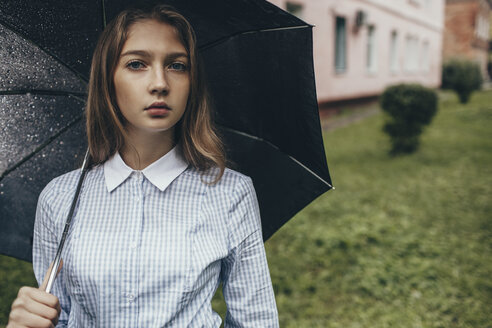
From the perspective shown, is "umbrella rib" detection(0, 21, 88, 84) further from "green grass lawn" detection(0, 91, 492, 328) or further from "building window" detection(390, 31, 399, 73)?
"building window" detection(390, 31, 399, 73)

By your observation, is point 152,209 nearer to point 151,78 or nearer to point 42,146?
point 151,78

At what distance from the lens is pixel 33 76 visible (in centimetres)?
178

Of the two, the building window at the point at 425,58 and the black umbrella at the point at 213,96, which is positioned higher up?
the black umbrella at the point at 213,96

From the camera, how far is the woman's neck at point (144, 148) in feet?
5.19

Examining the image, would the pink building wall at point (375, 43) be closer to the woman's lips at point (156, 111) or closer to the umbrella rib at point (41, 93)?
the umbrella rib at point (41, 93)

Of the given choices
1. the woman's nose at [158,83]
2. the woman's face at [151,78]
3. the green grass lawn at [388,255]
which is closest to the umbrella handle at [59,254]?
the woman's face at [151,78]

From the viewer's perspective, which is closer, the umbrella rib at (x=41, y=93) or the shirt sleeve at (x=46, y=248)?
the shirt sleeve at (x=46, y=248)

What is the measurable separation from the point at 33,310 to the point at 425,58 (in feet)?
82.7

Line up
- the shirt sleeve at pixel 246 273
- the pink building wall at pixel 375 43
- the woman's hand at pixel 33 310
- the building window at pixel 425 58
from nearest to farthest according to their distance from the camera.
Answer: the woman's hand at pixel 33 310
the shirt sleeve at pixel 246 273
the pink building wall at pixel 375 43
the building window at pixel 425 58

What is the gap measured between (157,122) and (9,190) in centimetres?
81

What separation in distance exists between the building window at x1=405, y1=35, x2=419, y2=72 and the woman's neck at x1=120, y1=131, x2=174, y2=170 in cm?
2079

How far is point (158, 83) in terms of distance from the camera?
4.65 feet

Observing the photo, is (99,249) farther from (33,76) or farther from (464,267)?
(464,267)

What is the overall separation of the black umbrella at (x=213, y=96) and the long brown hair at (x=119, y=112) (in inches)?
4.3
